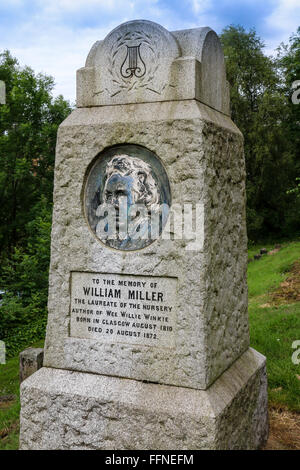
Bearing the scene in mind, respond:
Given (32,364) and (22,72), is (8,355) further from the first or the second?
(22,72)

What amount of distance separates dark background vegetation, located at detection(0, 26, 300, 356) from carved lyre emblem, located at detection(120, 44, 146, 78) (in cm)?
830

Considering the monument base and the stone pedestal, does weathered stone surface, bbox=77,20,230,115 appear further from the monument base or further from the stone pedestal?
the monument base

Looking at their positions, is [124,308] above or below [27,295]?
above

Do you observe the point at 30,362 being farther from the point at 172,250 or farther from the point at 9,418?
the point at 172,250

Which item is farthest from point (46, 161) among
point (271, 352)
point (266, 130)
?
point (271, 352)

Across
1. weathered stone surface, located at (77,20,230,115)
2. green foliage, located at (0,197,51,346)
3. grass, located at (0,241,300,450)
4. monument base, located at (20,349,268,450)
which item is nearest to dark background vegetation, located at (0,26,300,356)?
green foliage, located at (0,197,51,346)

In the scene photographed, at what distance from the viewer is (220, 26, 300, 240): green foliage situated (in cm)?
2230

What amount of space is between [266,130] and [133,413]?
21.5 meters

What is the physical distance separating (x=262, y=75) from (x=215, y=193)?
2235cm

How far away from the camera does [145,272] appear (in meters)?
2.99

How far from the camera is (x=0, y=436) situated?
13.0 ft

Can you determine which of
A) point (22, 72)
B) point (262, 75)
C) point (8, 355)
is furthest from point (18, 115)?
point (262, 75)

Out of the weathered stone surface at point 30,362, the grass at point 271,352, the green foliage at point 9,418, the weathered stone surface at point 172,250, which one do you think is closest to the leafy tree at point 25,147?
the grass at point 271,352

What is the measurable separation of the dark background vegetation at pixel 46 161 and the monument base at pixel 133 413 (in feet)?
24.5
